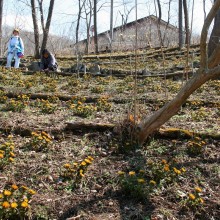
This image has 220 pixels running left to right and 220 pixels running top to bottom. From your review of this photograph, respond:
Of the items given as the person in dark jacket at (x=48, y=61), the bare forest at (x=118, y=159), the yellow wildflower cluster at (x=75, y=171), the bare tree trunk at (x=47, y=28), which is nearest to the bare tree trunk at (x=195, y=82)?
the bare forest at (x=118, y=159)

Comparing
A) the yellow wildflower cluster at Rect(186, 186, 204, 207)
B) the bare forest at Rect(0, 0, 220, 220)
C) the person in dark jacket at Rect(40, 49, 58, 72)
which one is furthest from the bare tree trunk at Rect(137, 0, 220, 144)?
the person in dark jacket at Rect(40, 49, 58, 72)

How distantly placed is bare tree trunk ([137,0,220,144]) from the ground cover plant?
0.22 meters

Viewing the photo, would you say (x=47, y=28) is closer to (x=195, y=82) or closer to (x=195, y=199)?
(x=195, y=82)

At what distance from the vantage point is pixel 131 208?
287cm

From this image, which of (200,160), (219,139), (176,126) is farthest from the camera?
(176,126)

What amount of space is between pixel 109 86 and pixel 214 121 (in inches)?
161

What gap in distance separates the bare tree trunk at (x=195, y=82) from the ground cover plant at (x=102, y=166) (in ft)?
0.72

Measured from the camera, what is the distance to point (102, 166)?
A: 144 inches

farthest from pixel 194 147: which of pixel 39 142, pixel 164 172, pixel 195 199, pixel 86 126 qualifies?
pixel 39 142

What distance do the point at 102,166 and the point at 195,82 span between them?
4.64 feet

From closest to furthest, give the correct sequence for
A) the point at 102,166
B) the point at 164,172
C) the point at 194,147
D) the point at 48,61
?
the point at 164,172, the point at 102,166, the point at 194,147, the point at 48,61

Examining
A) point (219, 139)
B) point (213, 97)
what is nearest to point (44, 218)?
point (219, 139)

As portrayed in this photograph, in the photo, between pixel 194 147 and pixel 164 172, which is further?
pixel 194 147

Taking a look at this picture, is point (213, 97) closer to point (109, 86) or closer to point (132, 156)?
point (109, 86)
